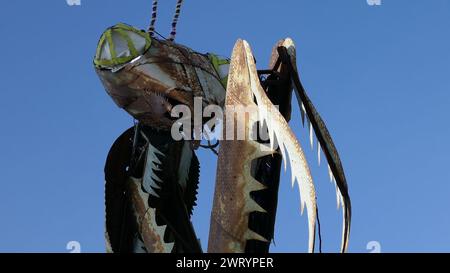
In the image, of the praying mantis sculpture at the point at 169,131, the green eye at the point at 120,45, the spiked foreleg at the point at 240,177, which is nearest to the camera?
the spiked foreleg at the point at 240,177

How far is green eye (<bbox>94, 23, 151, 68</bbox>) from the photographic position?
12734 millimetres

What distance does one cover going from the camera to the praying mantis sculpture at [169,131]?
35.2 feet

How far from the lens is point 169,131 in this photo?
13.3m

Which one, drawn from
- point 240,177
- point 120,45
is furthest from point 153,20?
point 240,177

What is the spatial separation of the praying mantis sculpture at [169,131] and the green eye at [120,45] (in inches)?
0.5

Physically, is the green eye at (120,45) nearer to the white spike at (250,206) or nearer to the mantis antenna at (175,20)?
the mantis antenna at (175,20)

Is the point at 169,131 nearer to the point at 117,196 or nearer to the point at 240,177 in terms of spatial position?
the point at 117,196

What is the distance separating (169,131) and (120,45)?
4.43ft

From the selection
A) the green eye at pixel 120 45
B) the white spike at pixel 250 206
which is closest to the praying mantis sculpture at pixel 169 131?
the green eye at pixel 120 45

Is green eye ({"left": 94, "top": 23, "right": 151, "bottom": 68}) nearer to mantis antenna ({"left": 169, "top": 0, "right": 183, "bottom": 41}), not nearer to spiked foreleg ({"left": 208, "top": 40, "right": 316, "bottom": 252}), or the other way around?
mantis antenna ({"left": 169, "top": 0, "right": 183, "bottom": 41})

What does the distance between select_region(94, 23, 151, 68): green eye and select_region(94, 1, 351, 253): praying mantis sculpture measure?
0.5 inches

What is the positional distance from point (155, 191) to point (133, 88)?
1.43 meters
